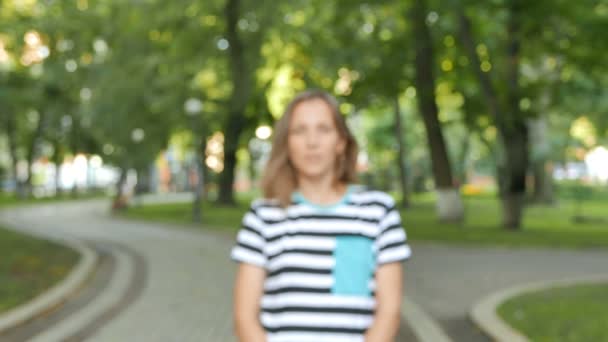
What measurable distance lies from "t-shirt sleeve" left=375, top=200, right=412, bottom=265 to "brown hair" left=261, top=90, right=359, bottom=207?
0.61 ft

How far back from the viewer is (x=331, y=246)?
7.81 ft

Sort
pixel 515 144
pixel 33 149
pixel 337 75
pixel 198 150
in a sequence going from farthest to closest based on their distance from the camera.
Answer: pixel 33 149
pixel 198 150
pixel 337 75
pixel 515 144

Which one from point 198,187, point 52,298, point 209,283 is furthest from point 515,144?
point 52,298

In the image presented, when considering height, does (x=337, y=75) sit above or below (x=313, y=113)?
above

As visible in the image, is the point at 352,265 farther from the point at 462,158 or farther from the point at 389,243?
the point at 462,158

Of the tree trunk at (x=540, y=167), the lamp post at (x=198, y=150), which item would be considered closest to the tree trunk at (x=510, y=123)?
the lamp post at (x=198, y=150)

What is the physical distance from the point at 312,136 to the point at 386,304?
1.66ft

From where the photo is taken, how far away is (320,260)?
2.38 meters

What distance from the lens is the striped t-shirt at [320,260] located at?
238cm

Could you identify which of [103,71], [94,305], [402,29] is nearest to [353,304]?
[94,305]

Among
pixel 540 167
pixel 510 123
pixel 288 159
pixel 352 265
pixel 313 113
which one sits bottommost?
pixel 352 265

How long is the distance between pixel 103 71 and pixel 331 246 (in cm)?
2746

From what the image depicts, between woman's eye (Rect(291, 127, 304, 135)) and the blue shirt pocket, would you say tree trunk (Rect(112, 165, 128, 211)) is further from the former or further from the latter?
the blue shirt pocket

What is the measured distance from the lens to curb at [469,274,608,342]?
23.9 feet
